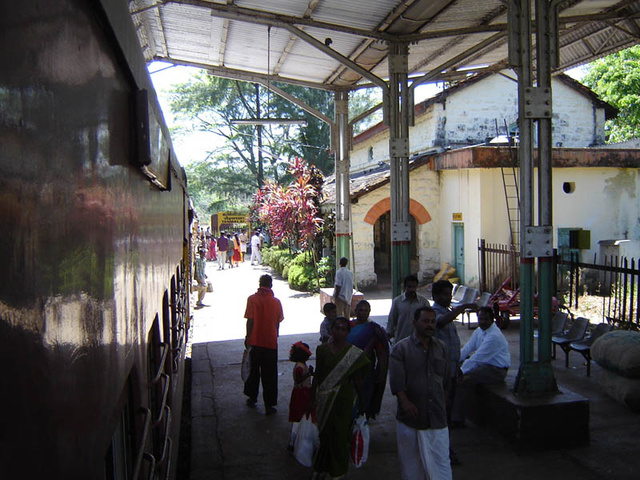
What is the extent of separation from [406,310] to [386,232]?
17255mm

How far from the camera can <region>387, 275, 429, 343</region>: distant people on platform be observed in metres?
6.57

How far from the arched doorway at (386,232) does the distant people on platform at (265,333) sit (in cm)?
1079

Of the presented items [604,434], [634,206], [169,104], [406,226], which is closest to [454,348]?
[604,434]

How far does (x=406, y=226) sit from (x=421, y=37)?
2.74 metres

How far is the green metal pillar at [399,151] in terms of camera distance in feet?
29.8

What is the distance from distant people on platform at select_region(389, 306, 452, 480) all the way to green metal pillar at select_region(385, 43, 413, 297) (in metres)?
4.54

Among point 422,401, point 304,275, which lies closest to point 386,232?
point 304,275

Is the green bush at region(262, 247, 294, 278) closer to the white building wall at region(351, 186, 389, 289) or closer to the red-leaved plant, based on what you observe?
the red-leaved plant

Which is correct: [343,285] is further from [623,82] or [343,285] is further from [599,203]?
[623,82]

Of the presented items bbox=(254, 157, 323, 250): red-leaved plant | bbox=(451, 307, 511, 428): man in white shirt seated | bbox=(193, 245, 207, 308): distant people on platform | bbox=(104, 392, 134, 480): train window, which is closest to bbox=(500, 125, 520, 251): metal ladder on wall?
bbox=(254, 157, 323, 250): red-leaved plant

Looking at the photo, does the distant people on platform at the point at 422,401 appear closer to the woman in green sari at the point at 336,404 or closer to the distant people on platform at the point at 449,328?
the woman in green sari at the point at 336,404

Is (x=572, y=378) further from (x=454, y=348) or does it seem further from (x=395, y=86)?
(x=395, y=86)

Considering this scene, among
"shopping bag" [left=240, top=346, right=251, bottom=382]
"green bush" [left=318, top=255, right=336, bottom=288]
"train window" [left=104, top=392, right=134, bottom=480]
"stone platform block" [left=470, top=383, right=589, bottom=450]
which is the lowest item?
"stone platform block" [left=470, top=383, right=589, bottom=450]

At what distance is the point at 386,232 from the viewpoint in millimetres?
23750
